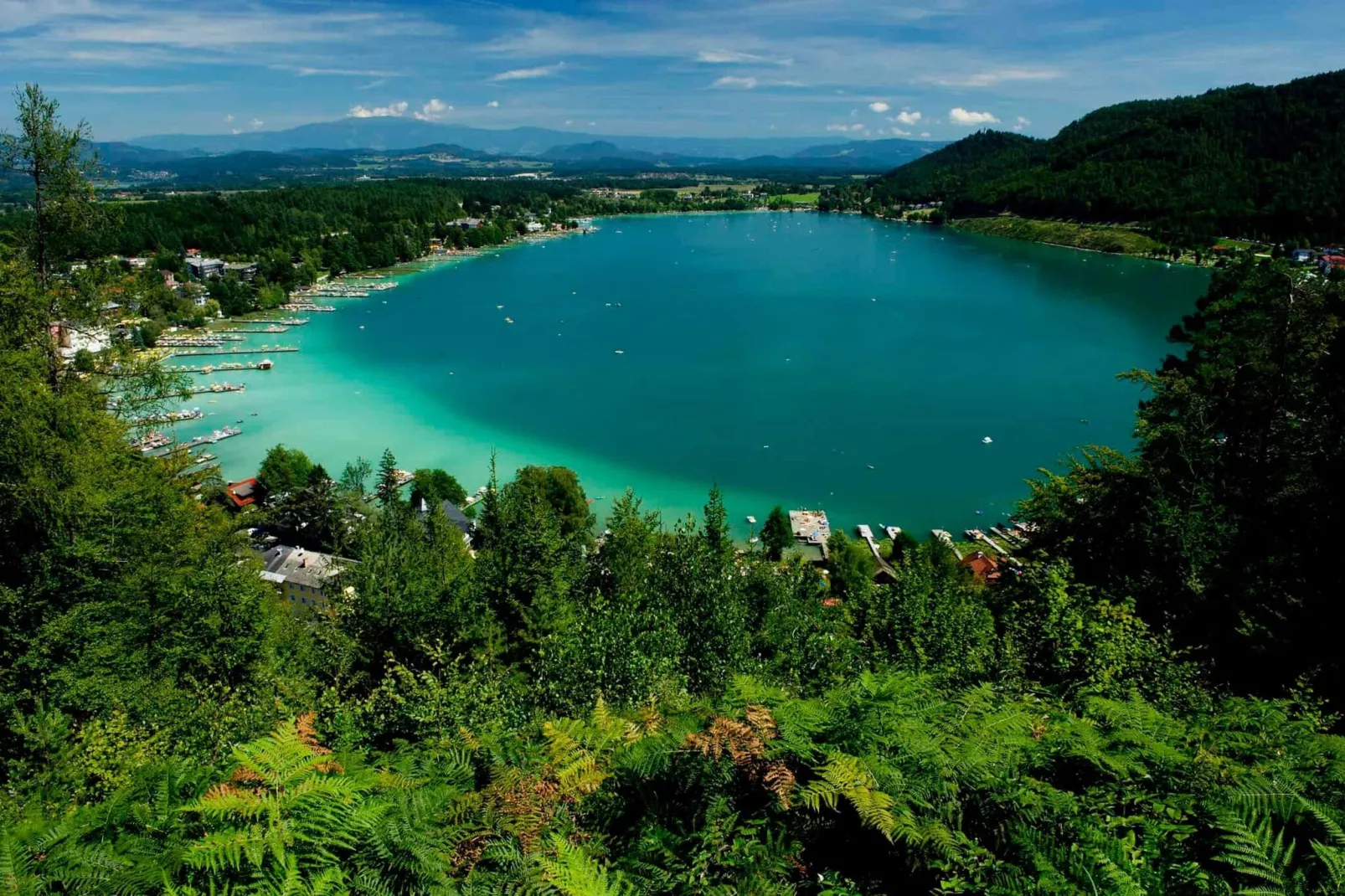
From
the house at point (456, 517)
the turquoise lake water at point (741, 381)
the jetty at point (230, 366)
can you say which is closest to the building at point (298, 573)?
the house at point (456, 517)

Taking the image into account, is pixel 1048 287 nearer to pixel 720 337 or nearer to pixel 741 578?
pixel 720 337

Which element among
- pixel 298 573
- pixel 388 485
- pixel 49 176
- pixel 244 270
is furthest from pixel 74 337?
pixel 244 270

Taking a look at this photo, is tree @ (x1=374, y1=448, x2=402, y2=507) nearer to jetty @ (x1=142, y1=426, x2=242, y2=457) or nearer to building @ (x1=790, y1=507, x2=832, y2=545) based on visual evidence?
jetty @ (x1=142, y1=426, x2=242, y2=457)

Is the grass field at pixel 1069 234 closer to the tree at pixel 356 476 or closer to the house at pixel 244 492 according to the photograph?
the tree at pixel 356 476

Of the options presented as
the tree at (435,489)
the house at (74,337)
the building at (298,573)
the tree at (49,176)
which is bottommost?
the building at (298,573)

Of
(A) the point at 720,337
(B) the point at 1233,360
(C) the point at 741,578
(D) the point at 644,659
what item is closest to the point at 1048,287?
(A) the point at 720,337

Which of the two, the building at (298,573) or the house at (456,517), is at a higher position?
the house at (456,517)

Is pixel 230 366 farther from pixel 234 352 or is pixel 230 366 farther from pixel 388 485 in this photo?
pixel 388 485
